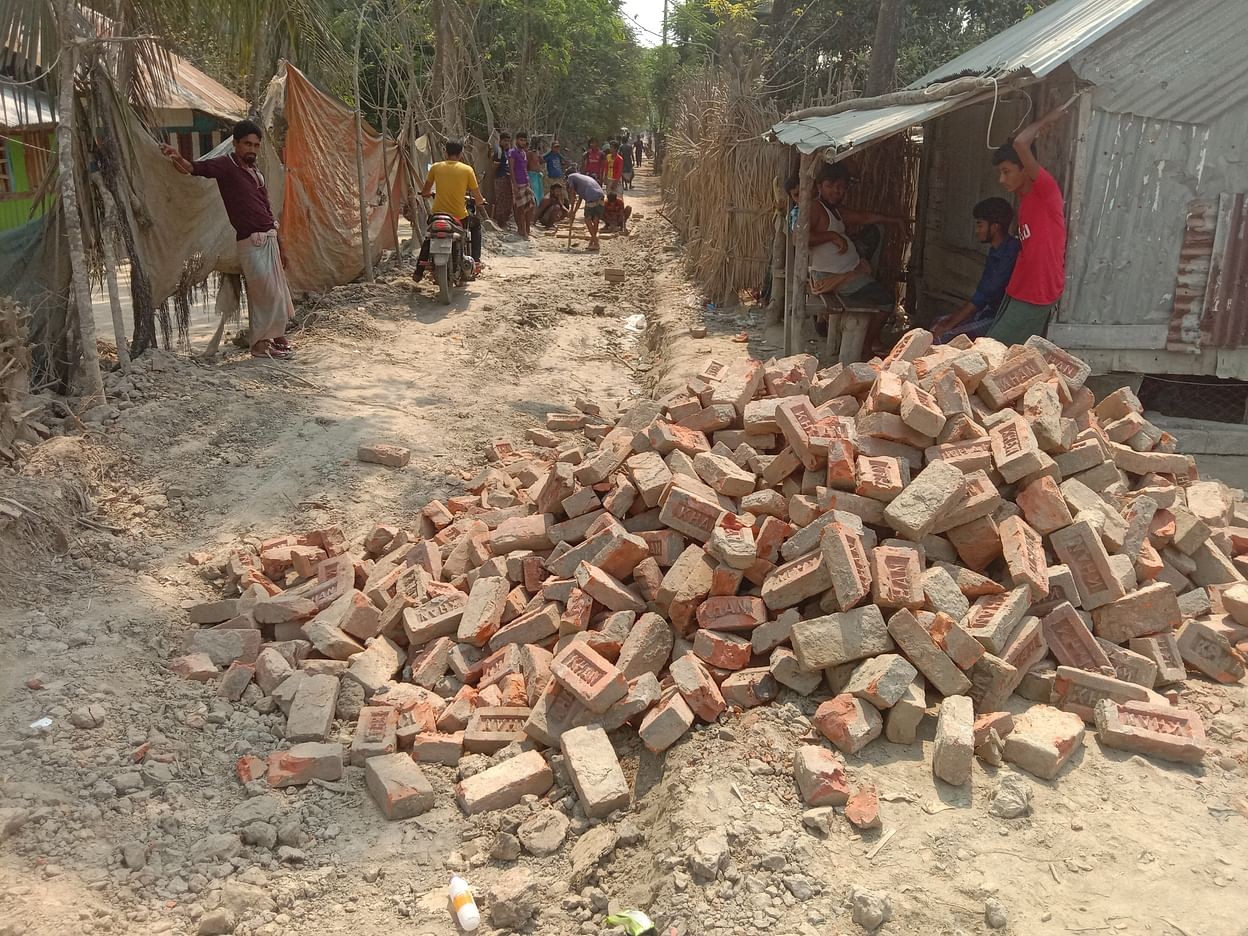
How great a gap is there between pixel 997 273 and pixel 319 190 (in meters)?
6.78

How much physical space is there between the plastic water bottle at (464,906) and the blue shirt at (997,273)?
566cm

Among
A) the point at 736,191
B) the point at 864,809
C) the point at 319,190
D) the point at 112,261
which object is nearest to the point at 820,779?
the point at 864,809

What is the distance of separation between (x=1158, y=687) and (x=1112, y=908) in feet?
4.17

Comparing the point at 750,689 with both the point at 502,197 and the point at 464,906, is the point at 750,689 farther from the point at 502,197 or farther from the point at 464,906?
the point at 502,197

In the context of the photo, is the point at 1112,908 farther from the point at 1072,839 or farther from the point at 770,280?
the point at 770,280

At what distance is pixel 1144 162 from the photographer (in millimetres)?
6648

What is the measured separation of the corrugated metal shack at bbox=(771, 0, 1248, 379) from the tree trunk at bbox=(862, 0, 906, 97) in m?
7.68

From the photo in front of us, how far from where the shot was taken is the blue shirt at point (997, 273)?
23.0 feet

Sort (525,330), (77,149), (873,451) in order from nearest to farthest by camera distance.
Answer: (873,451) → (77,149) → (525,330)

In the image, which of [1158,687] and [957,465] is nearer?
[1158,687]

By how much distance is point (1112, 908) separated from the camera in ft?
8.98

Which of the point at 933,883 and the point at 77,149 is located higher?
the point at 77,149

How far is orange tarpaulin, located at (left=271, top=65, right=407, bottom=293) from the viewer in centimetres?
970

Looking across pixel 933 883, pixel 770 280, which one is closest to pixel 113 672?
pixel 933 883
